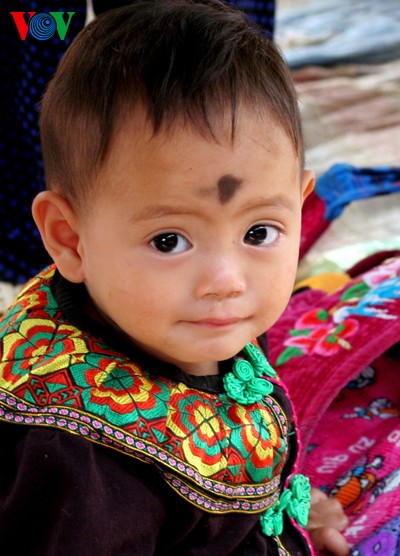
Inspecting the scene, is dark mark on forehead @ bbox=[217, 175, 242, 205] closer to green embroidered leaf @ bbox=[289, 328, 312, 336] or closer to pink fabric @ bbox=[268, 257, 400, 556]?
pink fabric @ bbox=[268, 257, 400, 556]

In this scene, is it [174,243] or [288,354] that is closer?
[174,243]

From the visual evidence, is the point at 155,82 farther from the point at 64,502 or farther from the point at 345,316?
the point at 345,316

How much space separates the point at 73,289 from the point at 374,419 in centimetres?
60

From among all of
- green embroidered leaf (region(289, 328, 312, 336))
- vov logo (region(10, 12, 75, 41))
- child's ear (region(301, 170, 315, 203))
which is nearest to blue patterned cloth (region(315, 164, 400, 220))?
green embroidered leaf (region(289, 328, 312, 336))

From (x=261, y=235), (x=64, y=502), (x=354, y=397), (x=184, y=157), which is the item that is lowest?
(x=354, y=397)

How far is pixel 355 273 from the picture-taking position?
A: 173cm

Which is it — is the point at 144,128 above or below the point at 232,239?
above

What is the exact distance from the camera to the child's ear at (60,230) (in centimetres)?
91

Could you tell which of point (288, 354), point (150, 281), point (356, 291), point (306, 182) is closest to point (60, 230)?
point (150, 281)

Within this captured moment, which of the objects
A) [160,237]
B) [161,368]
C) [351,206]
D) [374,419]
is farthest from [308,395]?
[351,206]

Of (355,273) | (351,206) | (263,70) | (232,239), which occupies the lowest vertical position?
(351,206)

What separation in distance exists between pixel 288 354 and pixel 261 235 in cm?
56

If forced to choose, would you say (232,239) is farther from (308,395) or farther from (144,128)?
(308,395)

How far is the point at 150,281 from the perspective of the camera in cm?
86
